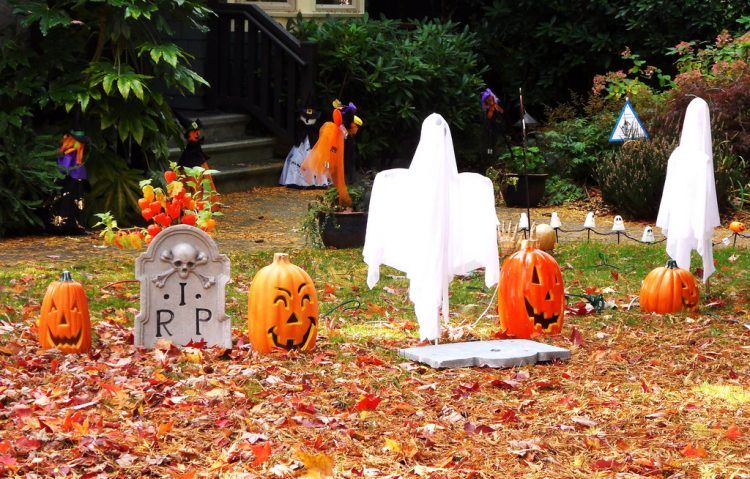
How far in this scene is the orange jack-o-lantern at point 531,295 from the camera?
6906 mm

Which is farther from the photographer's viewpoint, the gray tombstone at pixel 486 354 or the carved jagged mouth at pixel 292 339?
the carved jagged mouth at pixel 292 339

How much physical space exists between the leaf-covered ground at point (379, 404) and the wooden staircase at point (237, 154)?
21.1 ft

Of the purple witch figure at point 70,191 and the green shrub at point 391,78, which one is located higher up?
the green shrub at point 391,78

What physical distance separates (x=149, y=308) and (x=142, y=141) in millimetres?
5548

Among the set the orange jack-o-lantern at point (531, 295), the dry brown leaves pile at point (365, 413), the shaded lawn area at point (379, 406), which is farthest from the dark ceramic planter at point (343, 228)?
the dry brown leaves pile at point (365, 413)

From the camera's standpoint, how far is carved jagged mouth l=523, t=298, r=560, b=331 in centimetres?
693

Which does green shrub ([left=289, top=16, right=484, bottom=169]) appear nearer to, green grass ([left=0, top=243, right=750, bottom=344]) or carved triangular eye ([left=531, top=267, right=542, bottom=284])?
green grass ([left=0, top=243, right=750, bottom=344])

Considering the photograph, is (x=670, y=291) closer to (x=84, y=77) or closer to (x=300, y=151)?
(x=84, y=77)

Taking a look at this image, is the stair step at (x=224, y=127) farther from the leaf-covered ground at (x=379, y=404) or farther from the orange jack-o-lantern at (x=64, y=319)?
the orange jack-o-lantern at (x=64, y=319)

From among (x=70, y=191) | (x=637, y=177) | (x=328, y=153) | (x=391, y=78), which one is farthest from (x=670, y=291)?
(x=391, y=78)

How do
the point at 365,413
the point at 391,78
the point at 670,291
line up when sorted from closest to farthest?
the point at 365,413
the point at 670,291
the point at 391,78

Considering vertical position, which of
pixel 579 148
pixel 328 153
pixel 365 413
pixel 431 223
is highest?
pixel 579 148

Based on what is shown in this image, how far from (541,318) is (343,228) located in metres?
3.71

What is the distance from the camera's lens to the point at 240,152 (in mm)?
15078
